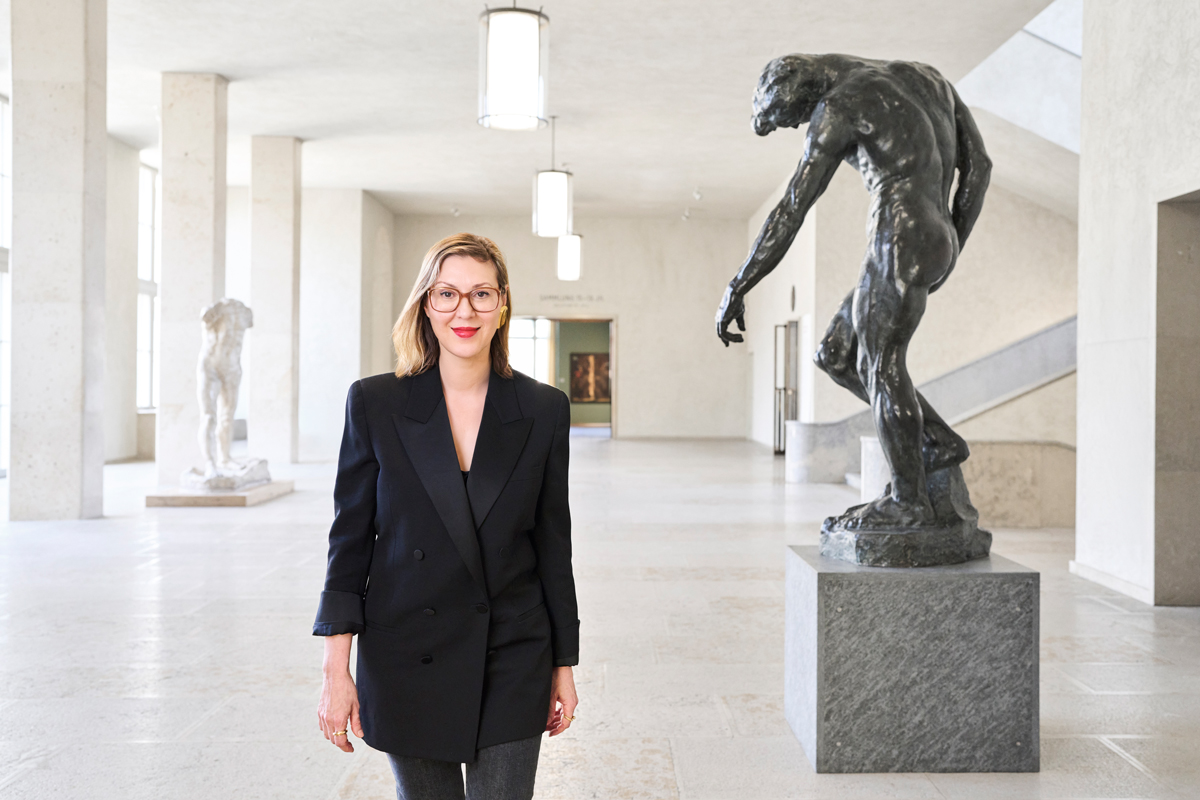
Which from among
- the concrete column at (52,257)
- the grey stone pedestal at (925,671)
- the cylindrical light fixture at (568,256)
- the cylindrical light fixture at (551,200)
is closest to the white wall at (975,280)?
the cylindrical light fixture at (568,256)

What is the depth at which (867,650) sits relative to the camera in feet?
11.3

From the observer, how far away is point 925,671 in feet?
11.3

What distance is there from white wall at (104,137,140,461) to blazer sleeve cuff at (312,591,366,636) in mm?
16678

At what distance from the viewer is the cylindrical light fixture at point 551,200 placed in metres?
12.9

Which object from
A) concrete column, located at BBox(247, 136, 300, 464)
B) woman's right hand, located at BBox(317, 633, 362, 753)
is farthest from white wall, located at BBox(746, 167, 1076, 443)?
woman's right hand, located at BBox(317, 633, 362, 753)

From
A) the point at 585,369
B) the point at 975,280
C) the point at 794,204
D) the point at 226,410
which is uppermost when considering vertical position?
the point at 975,280

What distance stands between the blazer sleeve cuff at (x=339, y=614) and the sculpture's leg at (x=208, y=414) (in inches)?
388

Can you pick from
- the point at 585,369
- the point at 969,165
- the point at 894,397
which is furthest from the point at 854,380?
the point at 585,369

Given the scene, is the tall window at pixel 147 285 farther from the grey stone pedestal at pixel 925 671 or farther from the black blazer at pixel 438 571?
the black blazer at pixel 438 571

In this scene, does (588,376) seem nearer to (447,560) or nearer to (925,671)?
(925,671)

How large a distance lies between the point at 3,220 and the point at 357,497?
50.9 feet

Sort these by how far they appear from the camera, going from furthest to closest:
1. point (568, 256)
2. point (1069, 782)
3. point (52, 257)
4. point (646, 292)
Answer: point (646, 292) < point (568, 256) < point (52, 257) < point (1069, 782)

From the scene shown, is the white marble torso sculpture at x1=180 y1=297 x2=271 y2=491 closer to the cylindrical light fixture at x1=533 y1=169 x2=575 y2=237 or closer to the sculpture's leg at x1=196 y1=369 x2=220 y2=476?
the sculpture's leg at x1=196 y1=369 x2=220 y2=476

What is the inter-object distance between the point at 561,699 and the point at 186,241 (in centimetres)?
1231
